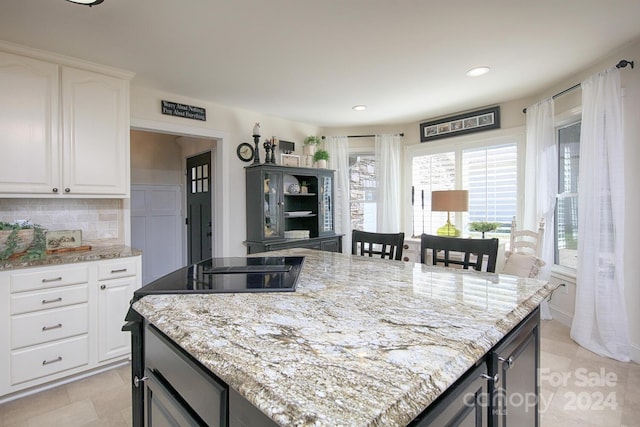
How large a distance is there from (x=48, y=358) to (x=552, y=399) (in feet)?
10.8

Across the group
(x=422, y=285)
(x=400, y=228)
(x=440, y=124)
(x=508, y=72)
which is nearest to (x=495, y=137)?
(x=440, y=124)

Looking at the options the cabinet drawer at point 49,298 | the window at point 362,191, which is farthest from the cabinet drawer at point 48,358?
the window at point 362,191

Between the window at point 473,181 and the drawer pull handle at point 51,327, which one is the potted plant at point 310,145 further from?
the drawer pull handle at point 51,327

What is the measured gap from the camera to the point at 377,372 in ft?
2.02

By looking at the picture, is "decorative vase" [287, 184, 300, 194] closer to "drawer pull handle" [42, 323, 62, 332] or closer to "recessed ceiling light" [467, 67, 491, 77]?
"recessed ceiling light" [467, 67, 491, 77]

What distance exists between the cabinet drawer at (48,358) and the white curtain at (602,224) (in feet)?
12.8

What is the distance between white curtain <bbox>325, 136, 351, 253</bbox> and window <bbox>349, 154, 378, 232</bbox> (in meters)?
0.18

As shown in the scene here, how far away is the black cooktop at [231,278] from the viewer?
1190 mm

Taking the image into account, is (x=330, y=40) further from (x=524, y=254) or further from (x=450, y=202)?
Answer: (x=524, y=254)

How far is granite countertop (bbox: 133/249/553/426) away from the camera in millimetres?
539

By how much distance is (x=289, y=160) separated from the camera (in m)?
3.91

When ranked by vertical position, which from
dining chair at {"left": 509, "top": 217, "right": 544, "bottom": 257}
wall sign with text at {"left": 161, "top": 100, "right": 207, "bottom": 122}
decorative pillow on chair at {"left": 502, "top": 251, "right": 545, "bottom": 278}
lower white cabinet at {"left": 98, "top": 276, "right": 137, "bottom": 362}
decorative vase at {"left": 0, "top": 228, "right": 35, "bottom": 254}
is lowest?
lower white cabinet at {"left": 98, "top": 276, "right": 137, "bottom": 362}

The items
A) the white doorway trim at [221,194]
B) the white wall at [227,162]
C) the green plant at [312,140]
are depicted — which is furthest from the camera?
the green plant at [312,140]

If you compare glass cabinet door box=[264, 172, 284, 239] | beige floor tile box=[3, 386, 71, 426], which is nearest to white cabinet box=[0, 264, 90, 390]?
beige floor tile box=[3, 386, 71, 426]
